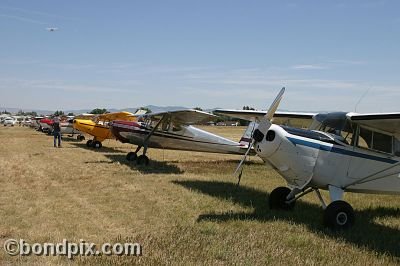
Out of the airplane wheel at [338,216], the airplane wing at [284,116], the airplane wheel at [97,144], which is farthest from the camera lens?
the airplane wheel at [97,144]

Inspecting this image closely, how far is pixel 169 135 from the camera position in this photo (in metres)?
17.2

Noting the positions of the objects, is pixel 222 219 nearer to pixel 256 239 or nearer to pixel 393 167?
pixel 256 239

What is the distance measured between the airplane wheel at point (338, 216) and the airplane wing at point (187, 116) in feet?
27.0

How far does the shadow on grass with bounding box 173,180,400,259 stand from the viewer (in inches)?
260

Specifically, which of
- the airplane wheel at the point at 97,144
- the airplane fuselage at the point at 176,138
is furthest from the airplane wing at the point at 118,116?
the airplane fuselage at the point at 176,138

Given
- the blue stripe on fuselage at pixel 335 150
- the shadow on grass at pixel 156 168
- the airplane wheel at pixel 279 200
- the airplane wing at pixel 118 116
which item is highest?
the airplane wing at pixel 118 116

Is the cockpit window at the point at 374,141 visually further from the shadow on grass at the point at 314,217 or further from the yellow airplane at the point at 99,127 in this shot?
the yellow airplane at the point at 99,127

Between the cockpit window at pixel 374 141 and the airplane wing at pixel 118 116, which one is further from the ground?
the airplane wing at pixel 118 116

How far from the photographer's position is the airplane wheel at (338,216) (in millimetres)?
7215

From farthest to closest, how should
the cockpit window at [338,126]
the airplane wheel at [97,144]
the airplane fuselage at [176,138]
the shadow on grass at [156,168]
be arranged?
the airplane wheel at [97,144] → the airplane fuselage at [176,138] → the shadow on grass at [156,168] → the cockpit window at [338,126]

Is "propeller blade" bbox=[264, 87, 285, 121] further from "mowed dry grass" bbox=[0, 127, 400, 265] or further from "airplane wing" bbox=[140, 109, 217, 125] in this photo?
"airplane wing" bbox=[140, 109, 217, 125]

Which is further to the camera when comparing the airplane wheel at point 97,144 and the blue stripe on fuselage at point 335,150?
the airplane wheel at point 97,144

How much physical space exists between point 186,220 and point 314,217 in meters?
2.59

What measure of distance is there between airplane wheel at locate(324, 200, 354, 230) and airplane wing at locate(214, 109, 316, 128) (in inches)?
105
